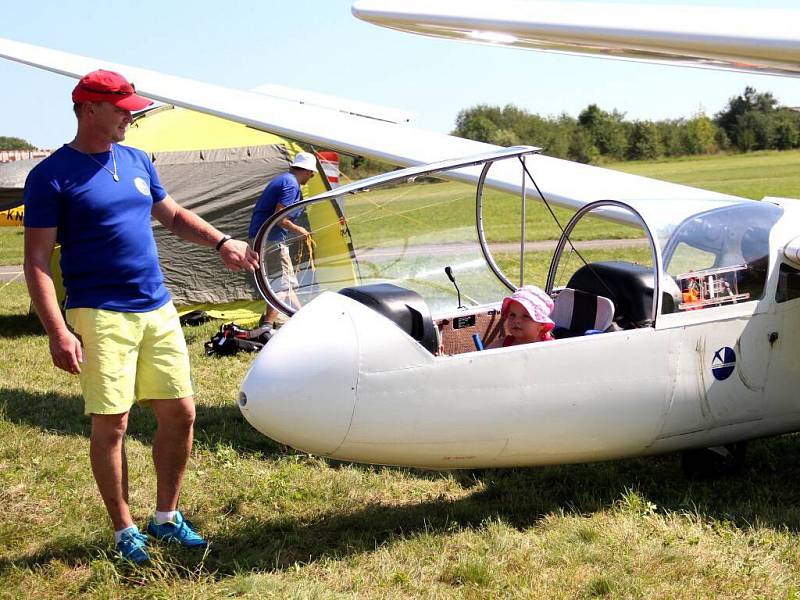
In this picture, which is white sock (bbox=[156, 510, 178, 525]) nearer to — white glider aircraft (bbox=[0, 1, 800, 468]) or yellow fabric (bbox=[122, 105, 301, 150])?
white glider aircraft (bbox=[0, 1, 800, 468])

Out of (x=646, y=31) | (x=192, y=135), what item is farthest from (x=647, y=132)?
(x=646, y=31)

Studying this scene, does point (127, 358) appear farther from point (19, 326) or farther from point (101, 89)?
point (19, 326)

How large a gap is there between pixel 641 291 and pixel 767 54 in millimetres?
1360

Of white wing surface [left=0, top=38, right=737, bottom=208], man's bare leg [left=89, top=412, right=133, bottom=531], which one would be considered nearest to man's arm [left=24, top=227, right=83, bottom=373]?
man's bare leg [left=89, top=412, right=133, bottom=531]

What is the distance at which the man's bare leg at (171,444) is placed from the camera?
431 centimetres

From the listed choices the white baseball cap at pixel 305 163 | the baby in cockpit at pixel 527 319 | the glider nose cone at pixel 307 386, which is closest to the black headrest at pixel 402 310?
the glider nose cone at pixel 307 386

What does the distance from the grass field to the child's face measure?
0.93 metres

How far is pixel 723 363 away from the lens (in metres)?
4.92

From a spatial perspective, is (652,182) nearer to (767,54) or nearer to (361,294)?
(767,54)

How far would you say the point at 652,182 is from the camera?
748 centimetres

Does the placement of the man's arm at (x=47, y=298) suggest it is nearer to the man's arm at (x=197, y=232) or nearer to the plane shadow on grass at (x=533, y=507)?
the man's arm at (x=197, y=232)

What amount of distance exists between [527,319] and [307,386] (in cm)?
125

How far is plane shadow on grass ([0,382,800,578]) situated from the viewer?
4.34 meters

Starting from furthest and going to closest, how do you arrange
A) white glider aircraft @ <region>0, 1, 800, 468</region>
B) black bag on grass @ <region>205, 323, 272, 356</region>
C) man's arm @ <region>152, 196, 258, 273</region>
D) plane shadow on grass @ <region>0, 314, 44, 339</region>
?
1. plane shadow on grass @ <region>0, 314, 44, 339</region>
2. black bag on grass @ <region>205, 323, 272, 356</region>
3. man's arm @ <region>152, 196, 258, 273</region>
4. white glider aircraft @ <region>0, 1, 800, 468</region>
